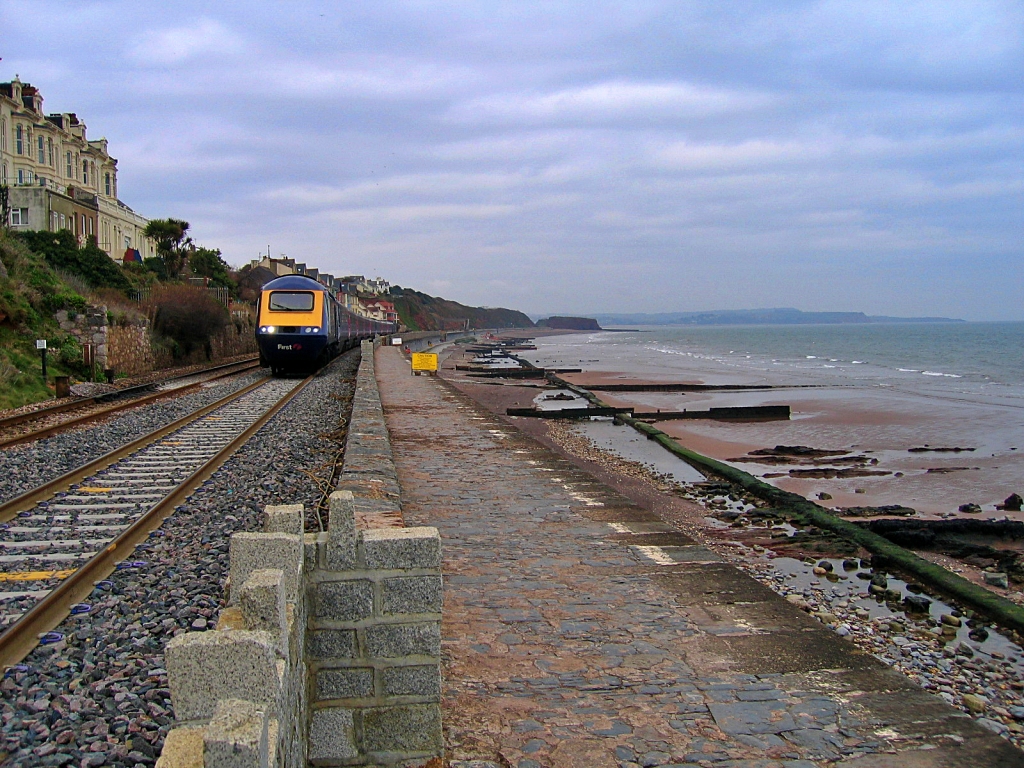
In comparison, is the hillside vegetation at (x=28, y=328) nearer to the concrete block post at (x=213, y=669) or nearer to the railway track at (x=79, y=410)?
the railway track at (x=79, y=410)

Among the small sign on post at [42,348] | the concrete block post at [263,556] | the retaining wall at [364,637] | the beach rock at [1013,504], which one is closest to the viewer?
the concrete block post at [263,556]

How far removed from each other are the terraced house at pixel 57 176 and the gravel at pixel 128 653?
3488 centimetres

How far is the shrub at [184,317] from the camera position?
30609 millimetres

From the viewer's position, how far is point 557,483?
934 centimetres

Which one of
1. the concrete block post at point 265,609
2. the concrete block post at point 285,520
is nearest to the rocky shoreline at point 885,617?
the concrete block post at point 285,520

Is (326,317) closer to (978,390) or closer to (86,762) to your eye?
(86,762)

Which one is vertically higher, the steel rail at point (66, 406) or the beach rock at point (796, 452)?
the steel rail at point (66, 406)

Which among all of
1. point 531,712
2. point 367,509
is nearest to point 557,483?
point 367,509

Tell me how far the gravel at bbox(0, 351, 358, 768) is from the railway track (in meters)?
5.65

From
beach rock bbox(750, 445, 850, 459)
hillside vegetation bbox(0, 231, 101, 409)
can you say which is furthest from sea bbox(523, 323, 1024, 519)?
hillside vegetation bbox(0, 231, 101, 409)

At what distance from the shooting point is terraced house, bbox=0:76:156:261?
36875 mm

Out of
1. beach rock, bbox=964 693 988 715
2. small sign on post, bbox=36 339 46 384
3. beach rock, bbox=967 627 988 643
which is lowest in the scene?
beach rock, bbox=967 627 988 643

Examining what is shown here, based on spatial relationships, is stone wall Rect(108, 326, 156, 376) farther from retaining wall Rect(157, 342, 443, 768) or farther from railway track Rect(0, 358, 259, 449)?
retaining wall Rect(157, 342, 443, 768)

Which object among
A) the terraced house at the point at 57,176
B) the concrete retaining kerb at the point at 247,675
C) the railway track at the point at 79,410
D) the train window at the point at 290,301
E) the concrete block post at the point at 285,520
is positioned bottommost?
the railway track at the point at 79,410
